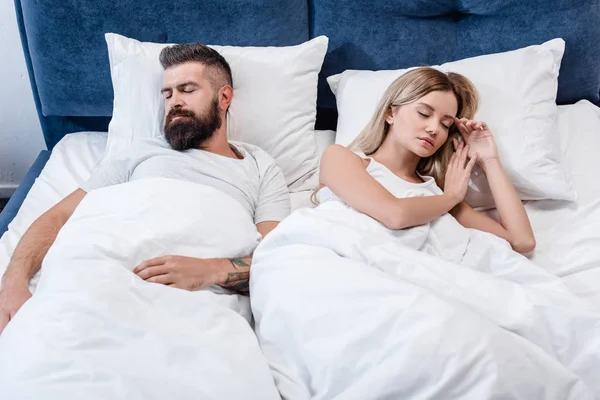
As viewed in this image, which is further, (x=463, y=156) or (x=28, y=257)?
(x=463, y=156)

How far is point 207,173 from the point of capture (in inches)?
54.8

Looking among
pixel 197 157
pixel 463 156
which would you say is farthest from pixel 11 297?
pixel 463 156

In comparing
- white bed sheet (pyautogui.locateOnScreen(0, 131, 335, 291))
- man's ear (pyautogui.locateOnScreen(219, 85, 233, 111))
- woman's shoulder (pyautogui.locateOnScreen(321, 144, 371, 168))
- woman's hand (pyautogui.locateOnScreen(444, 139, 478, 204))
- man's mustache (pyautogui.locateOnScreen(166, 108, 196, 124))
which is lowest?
white bed sheet (pyautogui.locateOnScreen(0, 131, 335, 291))

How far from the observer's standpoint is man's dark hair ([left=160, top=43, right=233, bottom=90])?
1.49m

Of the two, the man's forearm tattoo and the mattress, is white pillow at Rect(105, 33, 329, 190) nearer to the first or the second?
the mattress

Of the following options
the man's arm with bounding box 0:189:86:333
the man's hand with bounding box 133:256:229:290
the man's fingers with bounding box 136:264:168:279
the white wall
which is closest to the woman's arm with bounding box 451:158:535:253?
the man's hand with bounding box 133:256:229:290

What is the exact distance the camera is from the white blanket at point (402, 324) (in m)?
0.80

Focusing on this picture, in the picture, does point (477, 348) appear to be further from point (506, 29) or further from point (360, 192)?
point (506, 29)

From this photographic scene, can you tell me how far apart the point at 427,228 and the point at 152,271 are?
0.64 m

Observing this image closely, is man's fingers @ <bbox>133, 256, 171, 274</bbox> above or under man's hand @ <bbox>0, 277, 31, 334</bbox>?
above

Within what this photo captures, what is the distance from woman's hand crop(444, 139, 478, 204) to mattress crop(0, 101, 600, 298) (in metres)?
0.25

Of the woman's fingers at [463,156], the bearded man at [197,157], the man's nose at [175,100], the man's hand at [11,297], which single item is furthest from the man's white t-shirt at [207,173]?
the woman's fingers at [463,156]

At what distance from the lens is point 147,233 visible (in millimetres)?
1066

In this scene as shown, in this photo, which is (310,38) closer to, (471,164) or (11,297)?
(471,164)
